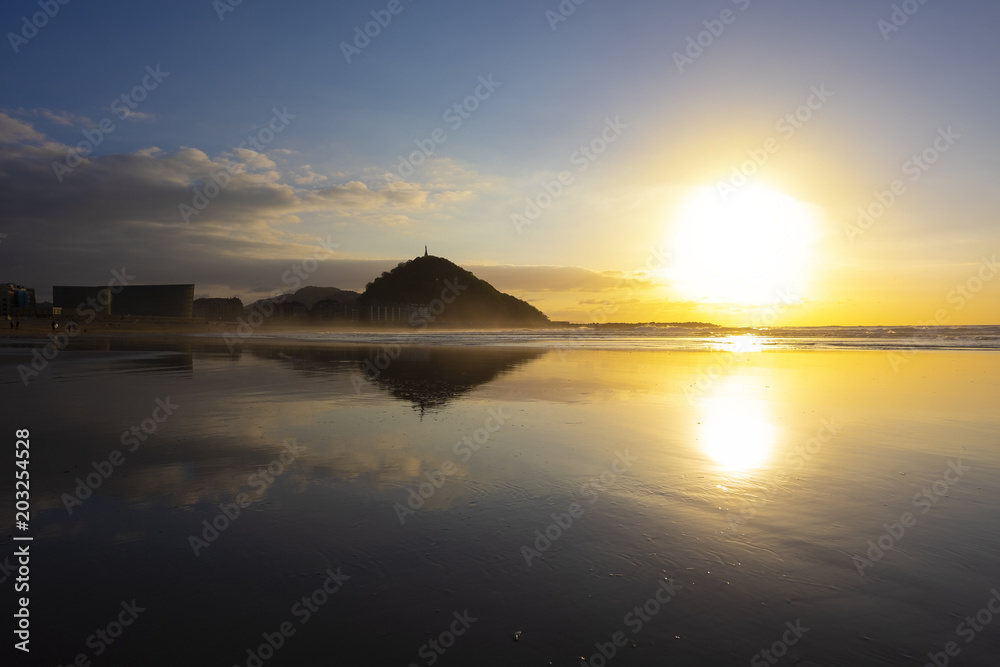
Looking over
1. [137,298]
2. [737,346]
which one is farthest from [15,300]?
[737,346]

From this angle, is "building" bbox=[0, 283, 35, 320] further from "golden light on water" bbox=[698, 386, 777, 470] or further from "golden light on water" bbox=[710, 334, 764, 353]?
"golden light on water" bbox=[698, 386, 777, 470]

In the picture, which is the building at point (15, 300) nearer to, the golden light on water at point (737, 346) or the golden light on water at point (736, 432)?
the golden light on water at point (737, 346)

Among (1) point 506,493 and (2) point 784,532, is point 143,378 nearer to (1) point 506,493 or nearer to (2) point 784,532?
(1) point 506,493

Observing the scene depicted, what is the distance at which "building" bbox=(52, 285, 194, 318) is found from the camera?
9444cm

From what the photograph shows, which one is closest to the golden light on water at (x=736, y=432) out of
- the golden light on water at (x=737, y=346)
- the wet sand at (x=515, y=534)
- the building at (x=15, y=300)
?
the wet sand at (x=515, y=534)

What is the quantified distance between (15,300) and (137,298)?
19012mm

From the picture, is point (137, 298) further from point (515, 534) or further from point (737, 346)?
point (515, 534)

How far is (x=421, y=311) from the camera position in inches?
7131

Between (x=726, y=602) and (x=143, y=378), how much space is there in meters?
19.9

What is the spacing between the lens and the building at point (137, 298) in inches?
3718

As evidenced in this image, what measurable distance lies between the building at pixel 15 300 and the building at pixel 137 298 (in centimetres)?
1117

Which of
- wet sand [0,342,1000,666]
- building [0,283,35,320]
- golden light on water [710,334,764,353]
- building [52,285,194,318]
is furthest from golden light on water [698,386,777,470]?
building [52,285,194,318]

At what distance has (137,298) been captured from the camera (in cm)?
9744

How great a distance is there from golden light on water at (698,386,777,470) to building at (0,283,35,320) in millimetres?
96853
